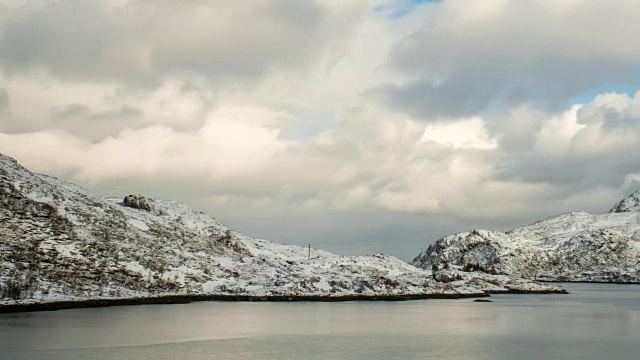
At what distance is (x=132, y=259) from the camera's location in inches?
5335

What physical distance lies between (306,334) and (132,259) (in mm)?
66241

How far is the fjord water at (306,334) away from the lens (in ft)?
206

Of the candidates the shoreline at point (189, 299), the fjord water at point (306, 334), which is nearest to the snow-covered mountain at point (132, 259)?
the shoreline at point (189, 299)

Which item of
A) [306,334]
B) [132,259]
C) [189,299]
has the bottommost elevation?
[306,334]

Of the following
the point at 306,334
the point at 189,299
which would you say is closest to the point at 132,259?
the point at 189,299

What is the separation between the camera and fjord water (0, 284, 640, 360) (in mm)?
62812

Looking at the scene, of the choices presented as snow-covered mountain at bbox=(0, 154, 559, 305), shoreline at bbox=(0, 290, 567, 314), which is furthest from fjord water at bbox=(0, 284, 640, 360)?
snow-covered mountain at bbox=(0, 154, 559, 305)

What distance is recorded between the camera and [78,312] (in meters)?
98.2

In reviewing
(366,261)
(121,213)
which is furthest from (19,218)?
(366,261)

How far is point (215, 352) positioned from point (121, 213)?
104327mm

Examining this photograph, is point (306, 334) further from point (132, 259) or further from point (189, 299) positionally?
point (132, 259)

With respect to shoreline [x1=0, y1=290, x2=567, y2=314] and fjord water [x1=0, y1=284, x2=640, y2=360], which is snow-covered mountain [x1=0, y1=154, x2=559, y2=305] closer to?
shoreline [x1=0, y1=290, x2=567, y2=314]

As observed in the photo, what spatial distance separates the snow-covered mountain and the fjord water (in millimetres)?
13934

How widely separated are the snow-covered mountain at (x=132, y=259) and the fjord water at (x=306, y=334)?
549 inches
